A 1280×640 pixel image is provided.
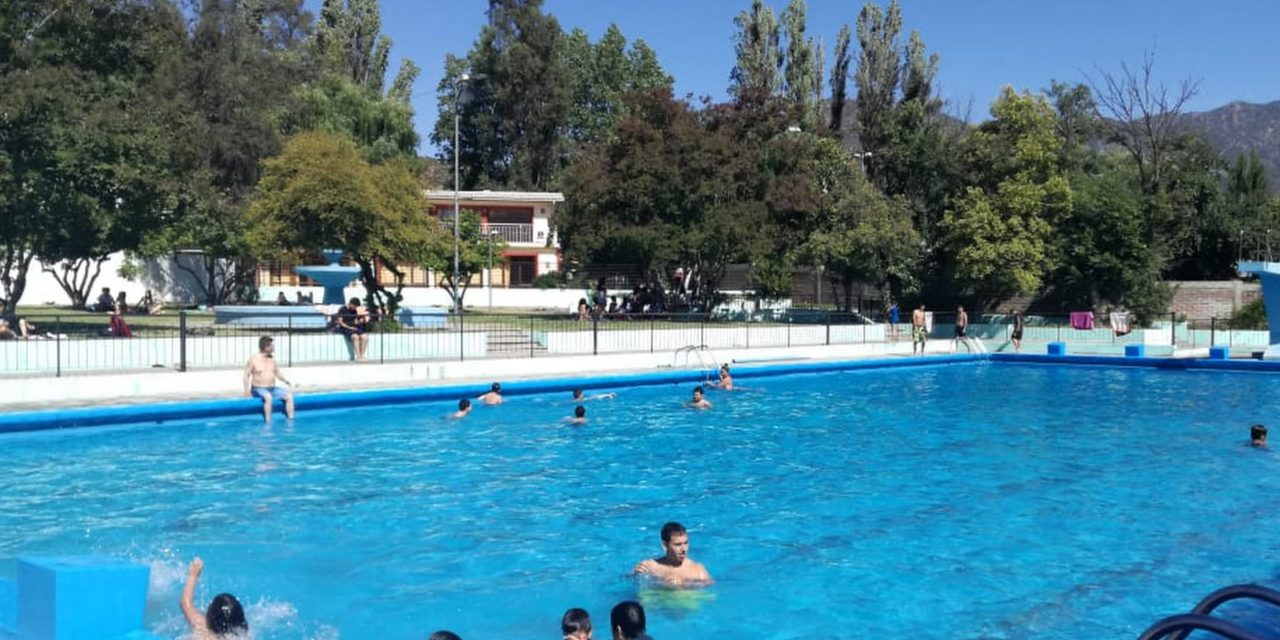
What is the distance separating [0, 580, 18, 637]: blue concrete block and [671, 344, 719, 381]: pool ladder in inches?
827

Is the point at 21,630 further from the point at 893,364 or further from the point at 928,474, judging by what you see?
the point at 893,364

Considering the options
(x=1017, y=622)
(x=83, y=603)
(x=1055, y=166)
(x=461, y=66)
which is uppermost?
(x=461, y=66)

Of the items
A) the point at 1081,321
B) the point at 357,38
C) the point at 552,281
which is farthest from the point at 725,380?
the point at 357,38

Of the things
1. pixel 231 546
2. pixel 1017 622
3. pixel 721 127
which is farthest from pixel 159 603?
pixel 721 127

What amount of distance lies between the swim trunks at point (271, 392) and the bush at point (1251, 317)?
107ft

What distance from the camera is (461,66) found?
72375mm

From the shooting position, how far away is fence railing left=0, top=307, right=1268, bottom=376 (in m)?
21.6

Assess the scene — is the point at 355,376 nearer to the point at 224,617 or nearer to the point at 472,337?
the point at 472,337

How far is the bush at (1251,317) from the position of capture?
39.0 meters

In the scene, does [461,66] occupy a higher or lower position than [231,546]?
higher

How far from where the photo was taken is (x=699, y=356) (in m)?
29.3

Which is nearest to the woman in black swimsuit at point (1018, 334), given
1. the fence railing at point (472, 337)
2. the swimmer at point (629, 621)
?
the fence railing at point (472, 337)

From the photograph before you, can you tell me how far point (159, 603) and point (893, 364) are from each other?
2504cm

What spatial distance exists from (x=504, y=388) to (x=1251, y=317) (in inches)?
1151
